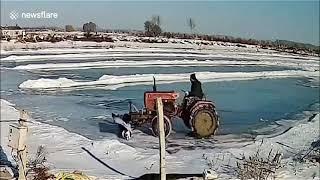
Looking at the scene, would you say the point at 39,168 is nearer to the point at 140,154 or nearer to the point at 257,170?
the point at 140,154

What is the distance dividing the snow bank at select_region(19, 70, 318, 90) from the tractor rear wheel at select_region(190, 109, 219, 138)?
5.53 metres

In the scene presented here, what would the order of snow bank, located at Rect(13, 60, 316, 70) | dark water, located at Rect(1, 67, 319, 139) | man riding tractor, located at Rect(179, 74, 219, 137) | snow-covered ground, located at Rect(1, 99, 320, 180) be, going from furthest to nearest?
snow bank, located at Rect(13, 60, 316, 70), dark water, located at Rect(1, 67, 319, 139), man riding tractor, located at Rect(179, 74, 219, 137), snow-covered ground, located at Rect(1, 99, 320, 180)

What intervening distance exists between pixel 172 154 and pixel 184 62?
1198 centimetres

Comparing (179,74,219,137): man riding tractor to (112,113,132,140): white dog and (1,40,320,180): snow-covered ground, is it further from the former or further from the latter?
(112,113,132,140): white dog

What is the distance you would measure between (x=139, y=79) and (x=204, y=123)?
21.2ft

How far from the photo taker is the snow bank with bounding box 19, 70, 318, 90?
1325 centimetres

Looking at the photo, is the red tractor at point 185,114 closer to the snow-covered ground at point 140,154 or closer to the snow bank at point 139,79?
the snow-covered ground at point 140,154

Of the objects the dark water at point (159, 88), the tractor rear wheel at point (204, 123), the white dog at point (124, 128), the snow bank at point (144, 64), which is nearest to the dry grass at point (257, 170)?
the tractor rear wheel at point (204, 123)

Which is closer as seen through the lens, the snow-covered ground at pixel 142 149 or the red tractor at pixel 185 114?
the snow-covered ground at pixel 142 149

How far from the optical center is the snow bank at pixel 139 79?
43.5ft

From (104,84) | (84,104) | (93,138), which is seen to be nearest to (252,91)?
(104,84)

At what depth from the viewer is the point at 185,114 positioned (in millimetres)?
8156

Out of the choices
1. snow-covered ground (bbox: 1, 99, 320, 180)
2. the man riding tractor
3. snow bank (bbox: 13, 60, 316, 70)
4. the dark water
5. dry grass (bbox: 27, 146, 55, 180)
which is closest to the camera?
dry grass (bbox: 27, 146, 55, 180)

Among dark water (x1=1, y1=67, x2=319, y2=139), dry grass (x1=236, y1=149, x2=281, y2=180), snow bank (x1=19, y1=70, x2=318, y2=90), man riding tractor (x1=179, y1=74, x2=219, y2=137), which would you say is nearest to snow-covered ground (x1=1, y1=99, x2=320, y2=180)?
dry grass (x1=236, y1=149, x2=281, y2=180)
